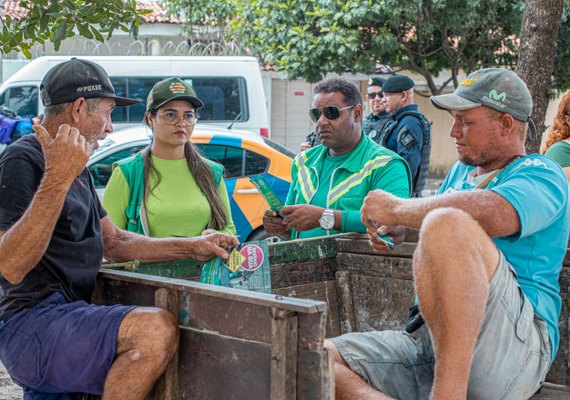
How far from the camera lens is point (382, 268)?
4.27m

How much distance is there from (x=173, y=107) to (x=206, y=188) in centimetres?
50

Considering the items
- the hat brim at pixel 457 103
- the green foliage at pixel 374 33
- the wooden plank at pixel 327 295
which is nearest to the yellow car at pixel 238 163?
the wooden plank at pixel 327 295

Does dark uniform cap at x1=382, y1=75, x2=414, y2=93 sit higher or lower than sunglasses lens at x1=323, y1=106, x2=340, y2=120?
higher

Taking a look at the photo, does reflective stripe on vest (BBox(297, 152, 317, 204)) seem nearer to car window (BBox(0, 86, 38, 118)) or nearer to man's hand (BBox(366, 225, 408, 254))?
man's hand (BBox(366, 225, 408, 254))

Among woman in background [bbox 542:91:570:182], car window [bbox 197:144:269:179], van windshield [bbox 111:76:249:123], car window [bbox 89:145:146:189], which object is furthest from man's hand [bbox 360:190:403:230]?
van windshield [bbox 111:76:249:123]

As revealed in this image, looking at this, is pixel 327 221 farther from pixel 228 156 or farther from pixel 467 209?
pixel 228 156

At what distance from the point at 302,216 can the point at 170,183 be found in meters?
0.77

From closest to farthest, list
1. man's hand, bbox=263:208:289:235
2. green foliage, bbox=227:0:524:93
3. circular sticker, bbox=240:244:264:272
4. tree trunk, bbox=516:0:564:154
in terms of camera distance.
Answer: circular sticker, bbox=240:244:264:272 → man's hand, bbox=263:208:289:235 → tree trunk, bbox=516:0:564:154 → green foliage, bbox=227:0:524:93

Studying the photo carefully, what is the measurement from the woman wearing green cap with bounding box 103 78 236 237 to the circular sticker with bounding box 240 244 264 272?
725 millimetres

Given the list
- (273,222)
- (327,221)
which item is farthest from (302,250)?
(273,222)

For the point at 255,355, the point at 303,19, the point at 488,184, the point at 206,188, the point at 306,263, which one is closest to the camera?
the point at 255,355

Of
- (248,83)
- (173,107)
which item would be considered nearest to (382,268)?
(173,107)

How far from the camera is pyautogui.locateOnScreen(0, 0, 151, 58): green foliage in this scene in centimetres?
414

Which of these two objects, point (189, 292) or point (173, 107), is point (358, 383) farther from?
point (173, 107)
